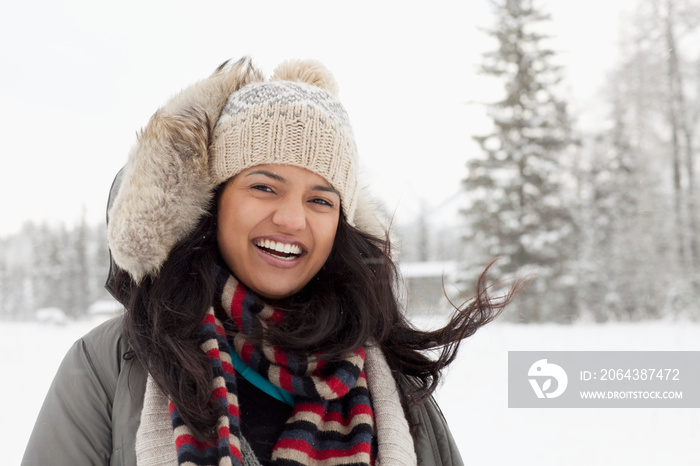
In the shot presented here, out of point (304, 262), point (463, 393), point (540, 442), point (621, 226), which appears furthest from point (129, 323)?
point (621, 226)

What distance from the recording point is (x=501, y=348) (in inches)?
321

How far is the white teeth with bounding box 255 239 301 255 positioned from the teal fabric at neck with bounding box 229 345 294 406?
0.35m

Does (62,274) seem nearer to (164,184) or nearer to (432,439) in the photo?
(164,184)

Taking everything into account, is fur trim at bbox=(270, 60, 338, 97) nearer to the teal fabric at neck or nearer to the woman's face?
the woman's face

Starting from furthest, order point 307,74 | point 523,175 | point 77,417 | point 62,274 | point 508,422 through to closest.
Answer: point 62,274, point 523,175, point 508,422, point 307,74, point 77,417

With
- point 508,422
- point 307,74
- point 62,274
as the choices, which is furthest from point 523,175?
point 62,274

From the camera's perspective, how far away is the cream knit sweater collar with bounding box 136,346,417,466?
162cm

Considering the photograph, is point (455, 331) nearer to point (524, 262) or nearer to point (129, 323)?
point (129, 323)

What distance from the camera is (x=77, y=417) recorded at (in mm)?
1642

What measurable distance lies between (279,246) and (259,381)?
43 cm

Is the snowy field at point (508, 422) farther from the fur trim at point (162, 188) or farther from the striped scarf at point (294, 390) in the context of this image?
the fur trim at point (162, 188)

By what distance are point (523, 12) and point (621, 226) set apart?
7.88 m

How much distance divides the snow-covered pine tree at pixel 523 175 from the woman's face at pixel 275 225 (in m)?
14.7

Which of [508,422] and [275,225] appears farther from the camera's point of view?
[508,422]
